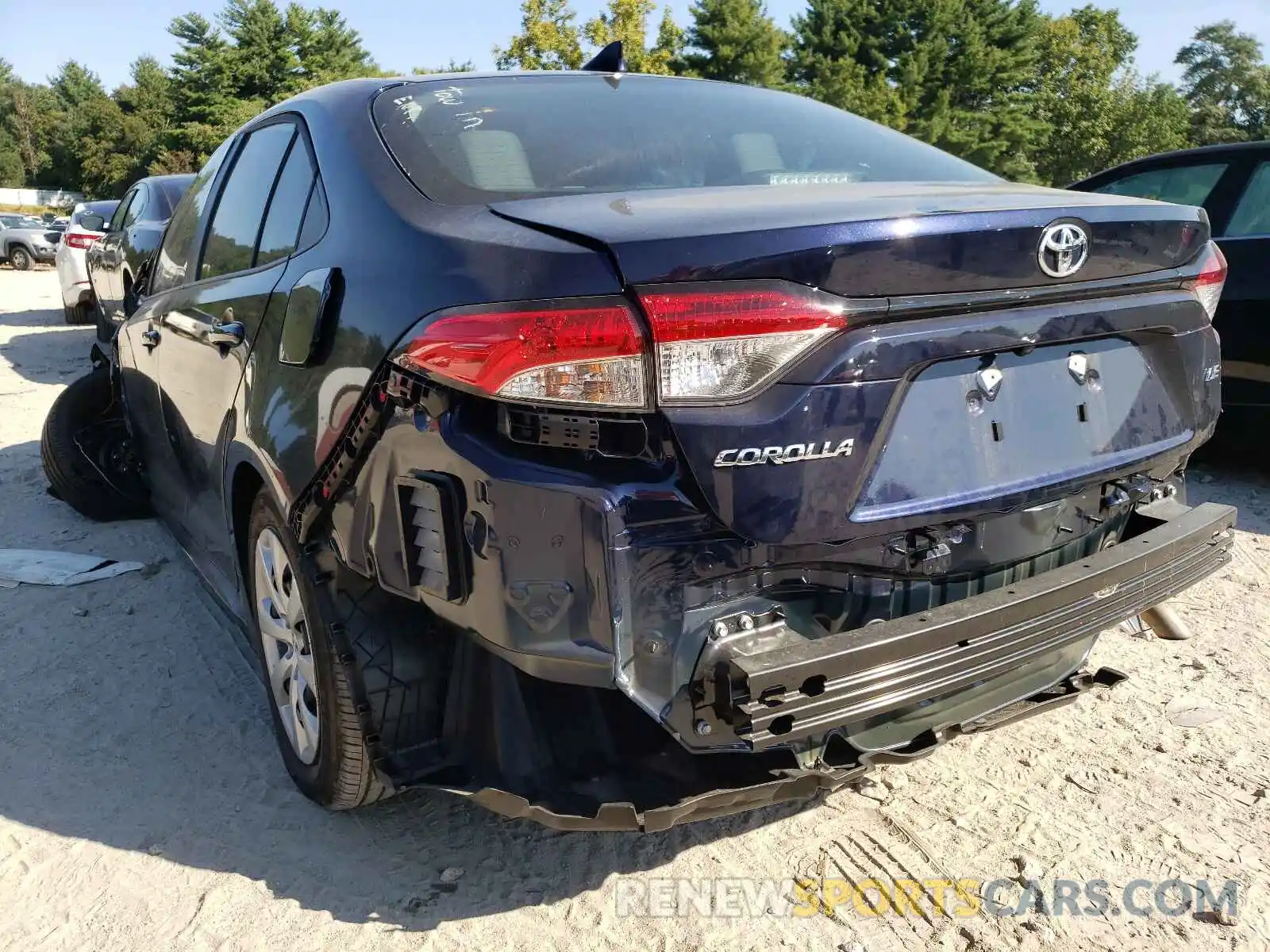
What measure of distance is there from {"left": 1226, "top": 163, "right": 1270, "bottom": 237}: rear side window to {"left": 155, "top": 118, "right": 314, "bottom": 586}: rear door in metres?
4.57

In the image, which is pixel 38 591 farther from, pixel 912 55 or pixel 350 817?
pixel 912 55

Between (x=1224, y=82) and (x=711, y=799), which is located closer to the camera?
(x=711, y=799)

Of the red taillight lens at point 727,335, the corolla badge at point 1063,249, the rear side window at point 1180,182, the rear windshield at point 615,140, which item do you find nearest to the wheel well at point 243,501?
the rear windshield at point 615,140

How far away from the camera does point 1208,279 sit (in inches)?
93.5

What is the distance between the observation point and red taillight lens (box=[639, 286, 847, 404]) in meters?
1.63

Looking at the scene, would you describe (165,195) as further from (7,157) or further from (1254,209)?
(7,157)

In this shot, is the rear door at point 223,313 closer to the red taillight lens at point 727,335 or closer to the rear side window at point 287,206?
the rear side window at point 287,206

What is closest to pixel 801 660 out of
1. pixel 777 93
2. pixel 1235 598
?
pixel 777 93

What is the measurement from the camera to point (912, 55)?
43812 millimetres

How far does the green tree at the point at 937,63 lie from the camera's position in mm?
43469

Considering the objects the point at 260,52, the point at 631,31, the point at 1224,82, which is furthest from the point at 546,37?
the point at 1224,82

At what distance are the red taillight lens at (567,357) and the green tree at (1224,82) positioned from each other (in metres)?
68.7

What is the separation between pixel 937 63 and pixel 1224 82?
3536 centimetres

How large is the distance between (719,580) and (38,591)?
3.61 m
